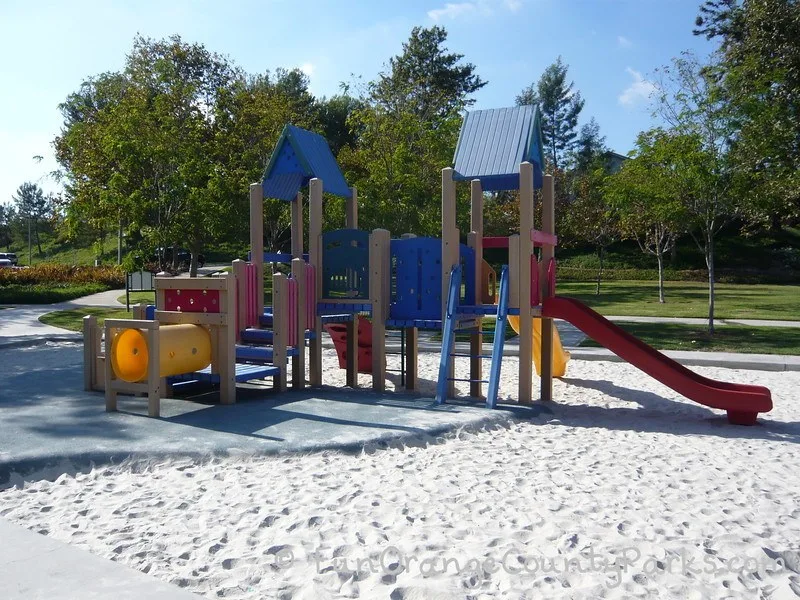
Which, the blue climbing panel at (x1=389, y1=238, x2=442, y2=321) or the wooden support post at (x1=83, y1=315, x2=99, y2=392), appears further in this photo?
the blue climbing panel at (x1=389, y1=238, x2=442, y2=321)

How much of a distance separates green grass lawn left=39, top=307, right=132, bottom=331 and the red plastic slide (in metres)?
12.1

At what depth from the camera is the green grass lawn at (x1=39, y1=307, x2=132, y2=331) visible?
17.4 metres

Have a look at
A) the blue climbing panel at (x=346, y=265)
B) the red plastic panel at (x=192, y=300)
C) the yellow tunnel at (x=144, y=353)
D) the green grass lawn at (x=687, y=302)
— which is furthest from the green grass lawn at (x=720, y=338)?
the yellow tunnel at (x=144, y=353)

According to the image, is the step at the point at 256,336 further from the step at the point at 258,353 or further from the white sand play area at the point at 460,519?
the white sand play area at the point at 460,519

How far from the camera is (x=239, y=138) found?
21953 mm

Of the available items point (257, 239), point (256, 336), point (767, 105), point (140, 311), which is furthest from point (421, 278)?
point (767, 105)

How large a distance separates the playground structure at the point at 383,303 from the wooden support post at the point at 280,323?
0.05 feet

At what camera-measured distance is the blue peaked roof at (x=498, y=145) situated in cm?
892

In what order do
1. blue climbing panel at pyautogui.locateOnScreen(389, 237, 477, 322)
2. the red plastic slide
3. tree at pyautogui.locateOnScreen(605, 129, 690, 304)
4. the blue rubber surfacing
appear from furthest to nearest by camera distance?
tree at pyautogui.locateOnScreen(605, 129, 690, 304) → blue climbing panel at pyautogui.locateOnScreen(389, 237, 477, 322) → the red plastic slide → the blue rubber surfacing

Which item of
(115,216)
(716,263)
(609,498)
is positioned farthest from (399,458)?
(716,263)

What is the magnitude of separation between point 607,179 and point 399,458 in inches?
608

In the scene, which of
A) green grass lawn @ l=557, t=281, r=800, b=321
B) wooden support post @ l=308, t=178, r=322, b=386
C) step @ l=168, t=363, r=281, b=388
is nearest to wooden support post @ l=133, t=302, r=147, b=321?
step @ l=168, t=363, r=281, b=388

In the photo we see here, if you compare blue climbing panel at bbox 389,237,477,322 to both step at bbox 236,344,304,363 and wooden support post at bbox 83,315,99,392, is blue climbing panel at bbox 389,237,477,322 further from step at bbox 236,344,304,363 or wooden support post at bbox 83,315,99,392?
wooden support post at bbox 83,315,99,392

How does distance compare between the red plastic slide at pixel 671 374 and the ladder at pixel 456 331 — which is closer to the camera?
the red plastic slide at pixel 671 374
